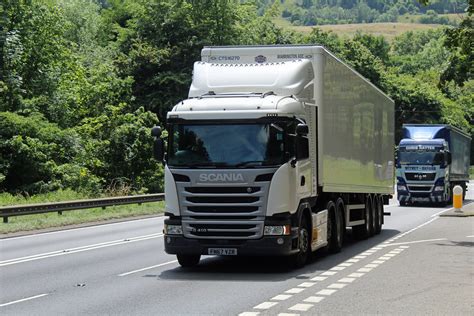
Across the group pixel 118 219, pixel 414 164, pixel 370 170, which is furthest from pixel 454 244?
pixel 414 164

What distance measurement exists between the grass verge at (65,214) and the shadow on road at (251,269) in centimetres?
975

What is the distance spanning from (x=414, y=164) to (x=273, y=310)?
3208 centimetres

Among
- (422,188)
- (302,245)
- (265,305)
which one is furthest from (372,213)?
(422,188)

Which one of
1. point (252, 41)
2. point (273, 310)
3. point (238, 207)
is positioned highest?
point (252, 41)

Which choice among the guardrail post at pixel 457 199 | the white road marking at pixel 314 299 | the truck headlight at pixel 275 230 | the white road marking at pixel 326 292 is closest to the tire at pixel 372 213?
the truck headlight at pixel 275 230

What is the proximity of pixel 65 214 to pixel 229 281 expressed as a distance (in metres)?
18.0

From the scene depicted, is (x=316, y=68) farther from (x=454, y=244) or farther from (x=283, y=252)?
(x=454, y=244)

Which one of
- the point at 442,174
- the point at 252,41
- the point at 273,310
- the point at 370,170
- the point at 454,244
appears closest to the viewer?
the point at 273,310

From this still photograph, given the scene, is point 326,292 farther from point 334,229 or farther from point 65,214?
point 65,214

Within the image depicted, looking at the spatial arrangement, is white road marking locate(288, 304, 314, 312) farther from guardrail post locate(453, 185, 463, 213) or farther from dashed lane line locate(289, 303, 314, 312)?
guardrail post locate(453, 185, 463, 213)

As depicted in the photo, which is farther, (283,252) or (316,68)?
(316,68)

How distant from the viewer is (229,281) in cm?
1382

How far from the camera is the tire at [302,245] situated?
1539 centimetres

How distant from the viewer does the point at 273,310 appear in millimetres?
10688
